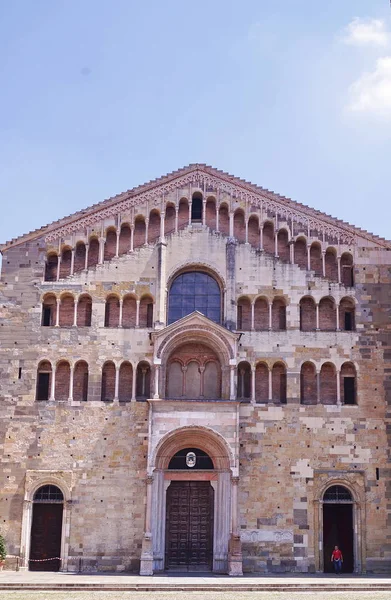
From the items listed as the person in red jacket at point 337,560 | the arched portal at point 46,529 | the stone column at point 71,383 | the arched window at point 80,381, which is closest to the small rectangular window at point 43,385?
the stone column at point 71,383

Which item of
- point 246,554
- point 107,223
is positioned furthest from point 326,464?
point 107,223

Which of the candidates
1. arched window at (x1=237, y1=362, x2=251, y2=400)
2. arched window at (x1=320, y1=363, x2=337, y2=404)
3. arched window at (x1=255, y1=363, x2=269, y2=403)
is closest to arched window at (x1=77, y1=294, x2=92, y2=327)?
arched window at (x1=237, y1=362, x2=251, y2=400)

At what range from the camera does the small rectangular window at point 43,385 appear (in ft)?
98.7

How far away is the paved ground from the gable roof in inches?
553

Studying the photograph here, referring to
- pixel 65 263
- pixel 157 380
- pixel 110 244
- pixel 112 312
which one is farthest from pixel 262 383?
pixel 65 263

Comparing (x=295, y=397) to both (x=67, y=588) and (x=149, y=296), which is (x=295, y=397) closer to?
(x=149, y=296)

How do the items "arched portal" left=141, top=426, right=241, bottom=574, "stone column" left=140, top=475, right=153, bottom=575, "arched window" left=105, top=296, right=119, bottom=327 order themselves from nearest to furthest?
"stone column" left=140, top=475, right=153, bottom=575 < "arched portal" left=141, top=426, right=241, bottom=574 < "arched window" left=105, top=296, right=119, bottom=327

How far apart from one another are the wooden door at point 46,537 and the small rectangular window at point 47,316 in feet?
22.6

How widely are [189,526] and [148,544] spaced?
6.32 ft

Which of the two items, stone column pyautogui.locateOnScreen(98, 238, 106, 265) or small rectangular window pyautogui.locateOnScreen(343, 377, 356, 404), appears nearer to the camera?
small rectangular window pyautogui.locateOnScreen(343, 377, 356, 404)

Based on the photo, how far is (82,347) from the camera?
3027 cm

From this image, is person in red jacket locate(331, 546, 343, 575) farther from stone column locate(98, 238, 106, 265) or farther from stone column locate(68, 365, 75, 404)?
stone column locate(98, 238, 106, 265)

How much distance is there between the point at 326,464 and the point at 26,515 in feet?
36.6

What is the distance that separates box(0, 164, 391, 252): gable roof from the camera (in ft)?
104
